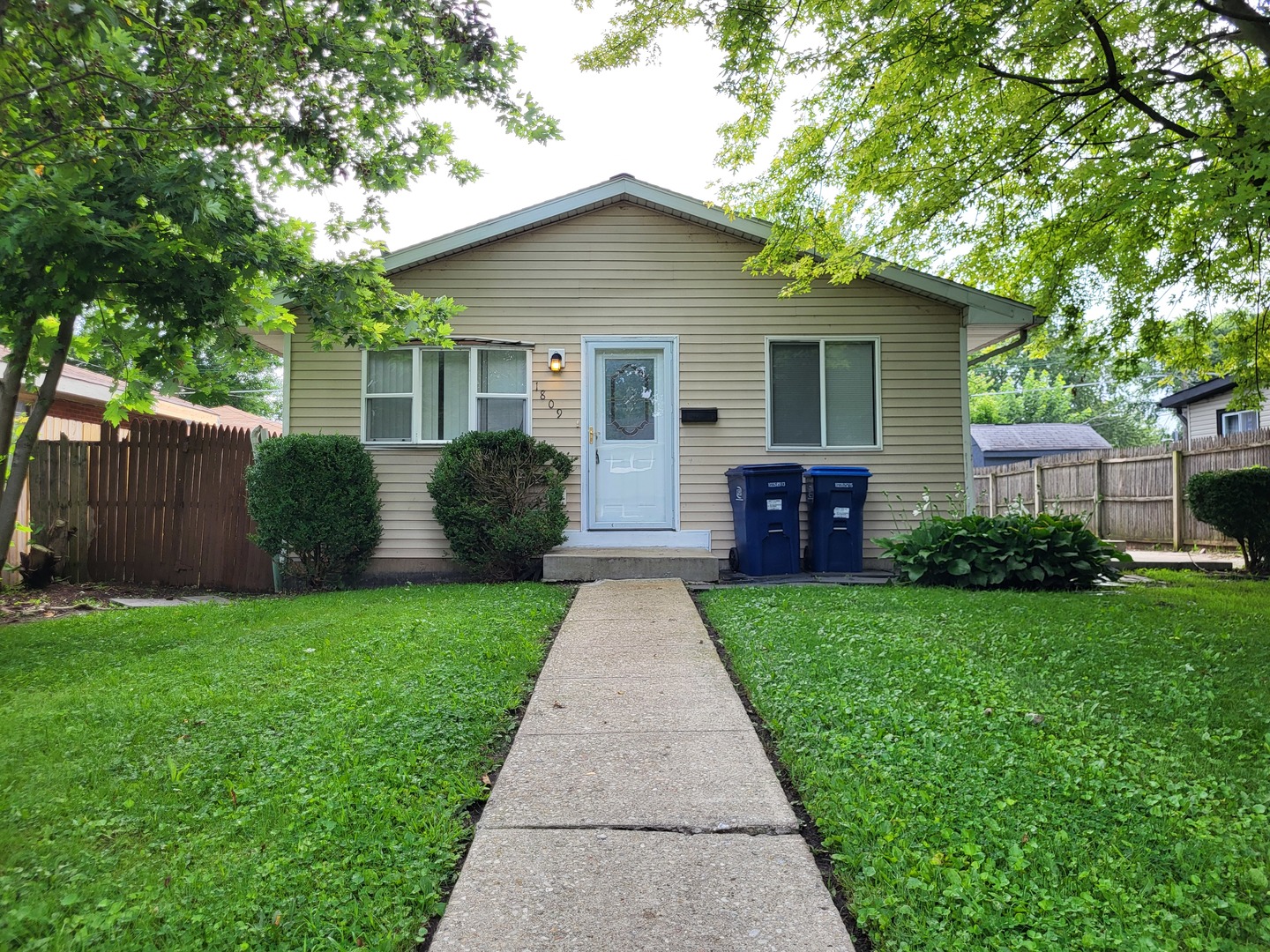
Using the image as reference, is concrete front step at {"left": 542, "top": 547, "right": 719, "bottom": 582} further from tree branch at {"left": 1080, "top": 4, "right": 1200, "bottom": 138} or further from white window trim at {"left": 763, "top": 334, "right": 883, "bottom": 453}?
tree branch at {"left": 1080, "top": 4, "right": 1200, "bottom": 138}

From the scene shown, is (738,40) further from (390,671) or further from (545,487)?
(390,671)

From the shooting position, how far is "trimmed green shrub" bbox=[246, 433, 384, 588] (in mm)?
8172

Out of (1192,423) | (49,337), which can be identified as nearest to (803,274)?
(49,337)

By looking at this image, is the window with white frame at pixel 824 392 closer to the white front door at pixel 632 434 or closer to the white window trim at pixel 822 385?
the white window trim at pixel 822 385

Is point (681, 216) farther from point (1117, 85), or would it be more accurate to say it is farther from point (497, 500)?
point (1117, 85)

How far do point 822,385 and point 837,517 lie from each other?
161 centimetres

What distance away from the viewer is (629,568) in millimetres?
8203

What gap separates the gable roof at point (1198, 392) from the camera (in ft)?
59.4

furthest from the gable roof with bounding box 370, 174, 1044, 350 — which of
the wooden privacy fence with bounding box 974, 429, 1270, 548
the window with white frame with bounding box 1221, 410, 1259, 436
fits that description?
the window with white frame with bounding box 1221, 410, 1259, 436

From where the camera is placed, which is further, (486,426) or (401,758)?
(486,426)

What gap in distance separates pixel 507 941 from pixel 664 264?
829 cm

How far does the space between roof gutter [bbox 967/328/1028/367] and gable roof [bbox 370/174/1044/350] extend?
1.74 ft

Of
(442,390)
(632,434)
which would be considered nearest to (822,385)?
(632,434)

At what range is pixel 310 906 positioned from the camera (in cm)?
206
